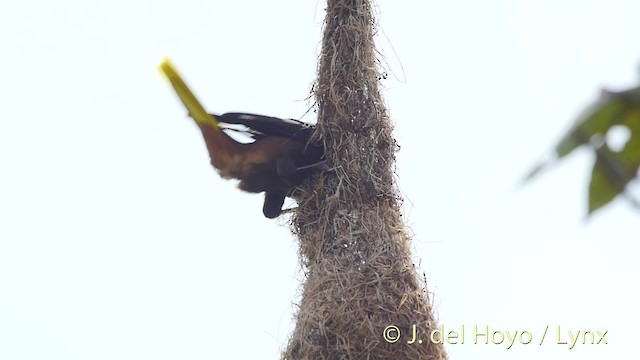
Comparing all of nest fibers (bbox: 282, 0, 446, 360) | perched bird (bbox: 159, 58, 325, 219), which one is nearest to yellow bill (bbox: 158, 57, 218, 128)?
perched bird (bbox: 159, 58, 325, 219)

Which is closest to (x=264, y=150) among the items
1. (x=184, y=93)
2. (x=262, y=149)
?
(x=262, y=149)

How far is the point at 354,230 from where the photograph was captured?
9.16ft

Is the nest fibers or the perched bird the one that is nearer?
the nest fibers

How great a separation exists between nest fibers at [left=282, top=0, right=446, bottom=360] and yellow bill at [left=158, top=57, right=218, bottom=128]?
372 millimetres

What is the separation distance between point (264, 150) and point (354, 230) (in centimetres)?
42

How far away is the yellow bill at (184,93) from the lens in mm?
2867

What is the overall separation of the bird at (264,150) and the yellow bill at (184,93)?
0.08ft

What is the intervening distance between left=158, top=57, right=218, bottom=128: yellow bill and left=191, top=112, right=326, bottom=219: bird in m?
0.02

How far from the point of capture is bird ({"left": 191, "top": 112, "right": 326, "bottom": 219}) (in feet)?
9.63

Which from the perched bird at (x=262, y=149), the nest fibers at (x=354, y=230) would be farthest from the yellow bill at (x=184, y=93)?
the nest fibers at (x=354, y=230)

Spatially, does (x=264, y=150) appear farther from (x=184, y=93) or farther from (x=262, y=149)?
(x=184, y=93)

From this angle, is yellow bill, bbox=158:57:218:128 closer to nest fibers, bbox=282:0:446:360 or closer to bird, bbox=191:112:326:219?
bird, bbox=191:112:326:219

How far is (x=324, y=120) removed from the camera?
294cm

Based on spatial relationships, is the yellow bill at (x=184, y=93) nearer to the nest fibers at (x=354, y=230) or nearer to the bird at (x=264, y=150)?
the bird at (x=264, y=150)
